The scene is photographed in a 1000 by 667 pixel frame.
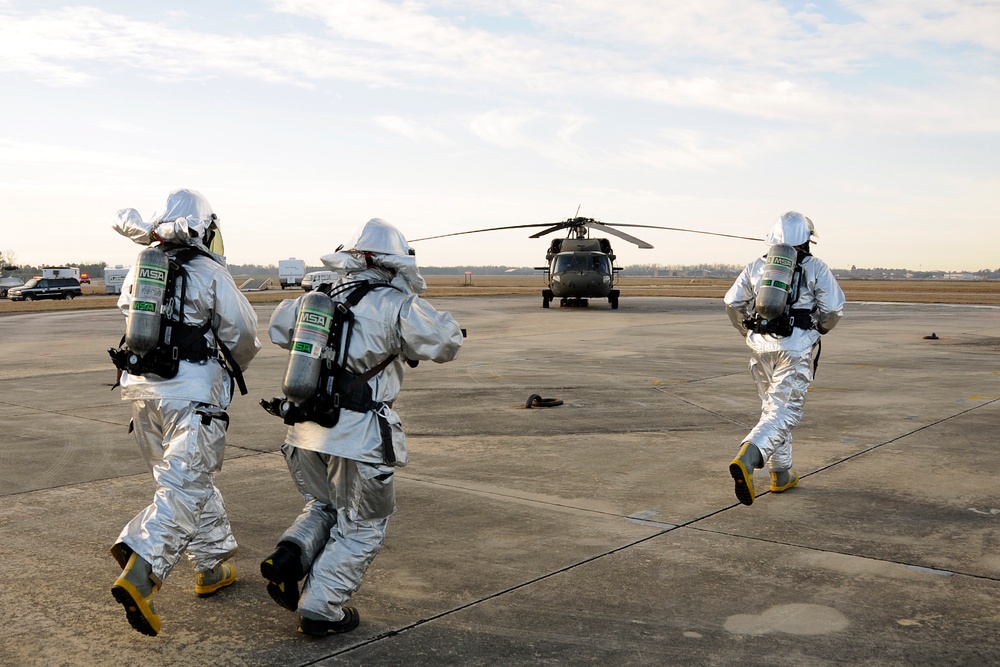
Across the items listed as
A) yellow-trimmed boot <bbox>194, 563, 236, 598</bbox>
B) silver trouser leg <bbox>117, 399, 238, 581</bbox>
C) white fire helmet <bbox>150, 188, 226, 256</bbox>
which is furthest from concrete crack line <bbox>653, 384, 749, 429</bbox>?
white fire helmet <bbox>150, 188, 226, 256</bbox>

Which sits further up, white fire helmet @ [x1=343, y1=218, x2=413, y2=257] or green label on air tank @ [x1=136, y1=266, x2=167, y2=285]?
white fire helmet @ [x1=343, y1=218, x2=413, y2=257]

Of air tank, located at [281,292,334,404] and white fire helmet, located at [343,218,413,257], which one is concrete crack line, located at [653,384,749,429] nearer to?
white fire helmet, located at [343,218,413,257]

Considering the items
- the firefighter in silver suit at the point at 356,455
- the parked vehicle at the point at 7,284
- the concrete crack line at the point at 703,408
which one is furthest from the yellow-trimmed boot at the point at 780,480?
the parked vehicle at the point at 7,284

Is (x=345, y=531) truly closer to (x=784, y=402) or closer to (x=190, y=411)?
(x=190, y=411)

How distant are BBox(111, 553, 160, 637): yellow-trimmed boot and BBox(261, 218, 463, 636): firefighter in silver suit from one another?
487 millimetres

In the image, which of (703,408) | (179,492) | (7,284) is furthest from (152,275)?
(7,284)

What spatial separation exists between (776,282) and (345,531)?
3.79 meters

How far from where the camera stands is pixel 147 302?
418 cm

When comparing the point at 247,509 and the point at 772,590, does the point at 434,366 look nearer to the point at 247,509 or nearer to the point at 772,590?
the point at 247,509

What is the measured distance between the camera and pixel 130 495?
6273mm

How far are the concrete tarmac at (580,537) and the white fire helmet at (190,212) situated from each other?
1.85m

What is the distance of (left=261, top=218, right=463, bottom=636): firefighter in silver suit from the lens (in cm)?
387

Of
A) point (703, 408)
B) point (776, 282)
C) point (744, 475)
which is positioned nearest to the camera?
point (744, 475)

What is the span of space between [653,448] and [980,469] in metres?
2.64
